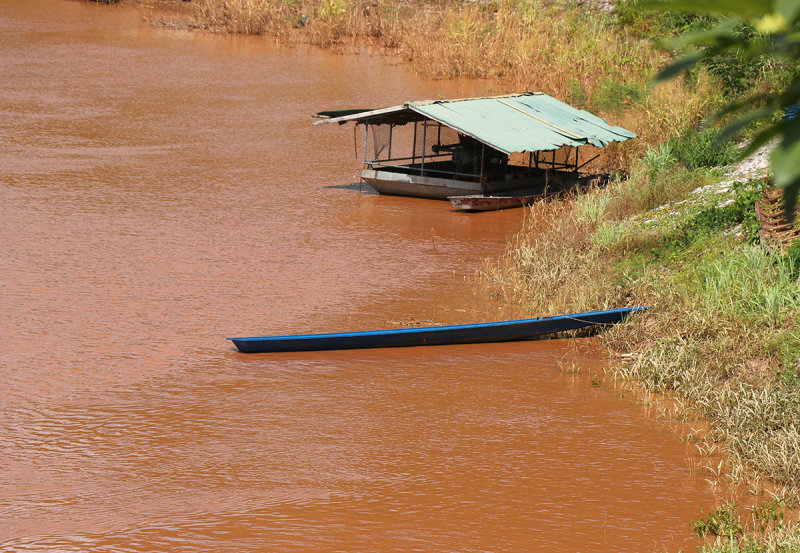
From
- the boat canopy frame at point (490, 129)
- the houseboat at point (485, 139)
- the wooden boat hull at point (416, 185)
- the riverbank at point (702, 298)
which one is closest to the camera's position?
the riverbank at point (702, 298)

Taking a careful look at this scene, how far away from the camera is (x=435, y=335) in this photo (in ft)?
28.3

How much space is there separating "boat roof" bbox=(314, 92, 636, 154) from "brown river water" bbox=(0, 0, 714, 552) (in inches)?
49.7

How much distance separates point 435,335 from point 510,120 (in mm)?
6851

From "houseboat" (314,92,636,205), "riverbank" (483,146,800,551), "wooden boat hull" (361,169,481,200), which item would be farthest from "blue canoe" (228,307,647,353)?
"wooden boat hull" (361,169,481,200)

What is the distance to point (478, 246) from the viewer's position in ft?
41.4

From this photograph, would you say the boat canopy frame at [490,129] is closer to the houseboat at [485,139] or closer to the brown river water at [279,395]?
the houseboat at [485,139]

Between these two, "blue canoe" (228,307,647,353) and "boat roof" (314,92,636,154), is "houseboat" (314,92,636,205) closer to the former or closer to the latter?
"boat roof" (314,92,636,154)

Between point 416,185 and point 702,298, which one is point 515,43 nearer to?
point 416,185

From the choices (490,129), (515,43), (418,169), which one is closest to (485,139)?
(490,129)

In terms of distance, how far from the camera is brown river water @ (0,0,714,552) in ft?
18.8

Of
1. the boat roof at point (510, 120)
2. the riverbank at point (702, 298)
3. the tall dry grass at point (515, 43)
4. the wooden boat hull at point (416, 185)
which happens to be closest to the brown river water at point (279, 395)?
the wooden boat hull at point (416, 185)

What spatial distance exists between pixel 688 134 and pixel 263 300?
8.02 m

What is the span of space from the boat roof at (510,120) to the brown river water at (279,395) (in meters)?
1.26

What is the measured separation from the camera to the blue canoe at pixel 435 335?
8.34m
